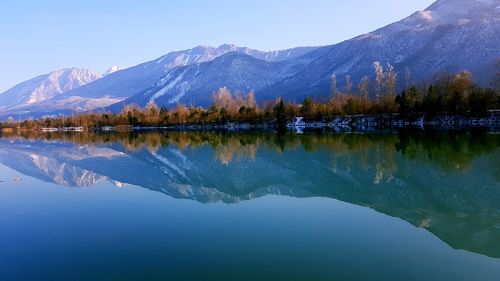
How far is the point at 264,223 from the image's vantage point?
12.0 meters

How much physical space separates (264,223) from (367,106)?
71763 millimetres

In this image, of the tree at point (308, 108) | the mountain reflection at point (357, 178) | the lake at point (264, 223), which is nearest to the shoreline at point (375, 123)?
the tree at point (308, 108)

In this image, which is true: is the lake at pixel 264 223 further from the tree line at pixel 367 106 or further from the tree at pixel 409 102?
the tree at pixel 409 102

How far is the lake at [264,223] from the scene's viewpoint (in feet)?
26.9

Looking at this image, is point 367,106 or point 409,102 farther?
point 367,106

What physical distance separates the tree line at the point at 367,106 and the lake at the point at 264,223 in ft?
148

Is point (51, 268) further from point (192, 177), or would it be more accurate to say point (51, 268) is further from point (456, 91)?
point (456, 91)

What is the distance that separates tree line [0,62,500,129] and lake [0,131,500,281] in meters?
45.3

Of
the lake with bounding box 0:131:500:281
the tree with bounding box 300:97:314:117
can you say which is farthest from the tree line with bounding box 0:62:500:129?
the lake with bounding box 0:131:500:281

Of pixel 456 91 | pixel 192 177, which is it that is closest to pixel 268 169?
pixel 192 177

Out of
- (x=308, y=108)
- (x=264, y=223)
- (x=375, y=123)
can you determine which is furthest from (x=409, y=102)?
(x=264, y=223)

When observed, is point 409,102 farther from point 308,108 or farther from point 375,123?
point 308,108

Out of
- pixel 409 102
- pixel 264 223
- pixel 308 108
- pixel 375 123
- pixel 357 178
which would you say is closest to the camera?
pixel 264 223

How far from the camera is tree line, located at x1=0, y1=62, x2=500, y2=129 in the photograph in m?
64.3
